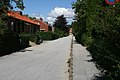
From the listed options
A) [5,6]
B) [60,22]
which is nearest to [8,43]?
[5,6]

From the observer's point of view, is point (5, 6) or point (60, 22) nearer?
point (5, 6)

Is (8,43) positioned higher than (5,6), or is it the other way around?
(5,6)

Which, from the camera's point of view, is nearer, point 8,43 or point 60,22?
point 8,43

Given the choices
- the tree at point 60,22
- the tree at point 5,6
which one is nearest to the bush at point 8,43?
the tree at point 5,6

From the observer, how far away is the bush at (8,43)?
23814 mm

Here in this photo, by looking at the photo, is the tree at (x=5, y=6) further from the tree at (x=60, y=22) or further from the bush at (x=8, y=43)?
the tree at (x=60, y=22)

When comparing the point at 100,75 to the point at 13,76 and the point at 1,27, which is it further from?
the point at 1,27

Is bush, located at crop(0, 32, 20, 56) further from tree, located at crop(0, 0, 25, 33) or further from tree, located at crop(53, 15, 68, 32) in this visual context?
tree, located at crop(53, 15, 68, 32)

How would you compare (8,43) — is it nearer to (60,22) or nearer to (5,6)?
(5,6)

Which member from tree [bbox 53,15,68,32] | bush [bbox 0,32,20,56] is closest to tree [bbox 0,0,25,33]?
bush [bbox 0,32,20,56]

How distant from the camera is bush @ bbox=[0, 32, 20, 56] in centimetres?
2381

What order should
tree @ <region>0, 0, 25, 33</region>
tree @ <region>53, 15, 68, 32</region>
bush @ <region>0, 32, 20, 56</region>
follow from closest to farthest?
bush @ <region>0, 32, 20, 56</region>, tree @ <region>0, 0, 25, 33</region>, tree @ <region>53, 15, 68, 32</region>

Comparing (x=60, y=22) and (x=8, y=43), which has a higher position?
(x=60, y=22)

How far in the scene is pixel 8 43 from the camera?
25688 mm
